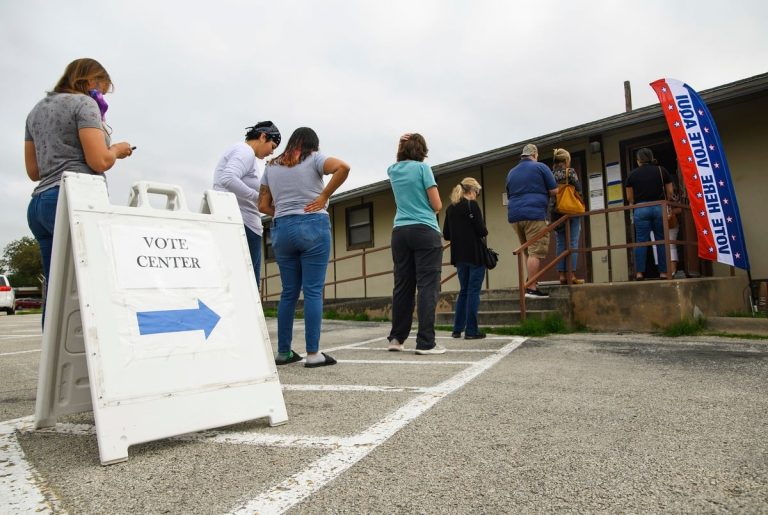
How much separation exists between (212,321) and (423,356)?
97.6 inches

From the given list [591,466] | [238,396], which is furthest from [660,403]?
[238,396]

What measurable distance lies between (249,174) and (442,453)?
9.57 ft

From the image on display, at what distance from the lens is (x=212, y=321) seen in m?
2.36

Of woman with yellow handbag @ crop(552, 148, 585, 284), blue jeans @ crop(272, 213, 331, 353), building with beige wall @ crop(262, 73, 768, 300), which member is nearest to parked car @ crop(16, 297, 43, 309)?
building with beige wall @ crop(262, 73, 768, 300)

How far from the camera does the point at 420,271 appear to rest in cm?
468

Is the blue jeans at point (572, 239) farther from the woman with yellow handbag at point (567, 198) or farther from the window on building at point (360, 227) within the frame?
the window on building at point (360, 227)

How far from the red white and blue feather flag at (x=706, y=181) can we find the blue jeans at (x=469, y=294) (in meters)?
2.80

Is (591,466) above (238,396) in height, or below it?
below

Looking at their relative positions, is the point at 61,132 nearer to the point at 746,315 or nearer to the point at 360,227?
the point at 746,315

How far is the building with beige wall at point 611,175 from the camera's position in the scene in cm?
742

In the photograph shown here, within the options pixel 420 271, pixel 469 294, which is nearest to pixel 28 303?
pixel 469 294

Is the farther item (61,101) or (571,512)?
(61,101)

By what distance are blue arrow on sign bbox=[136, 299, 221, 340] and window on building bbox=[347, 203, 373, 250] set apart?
1077 centimetres

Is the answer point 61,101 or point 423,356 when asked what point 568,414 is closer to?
point 423,356
